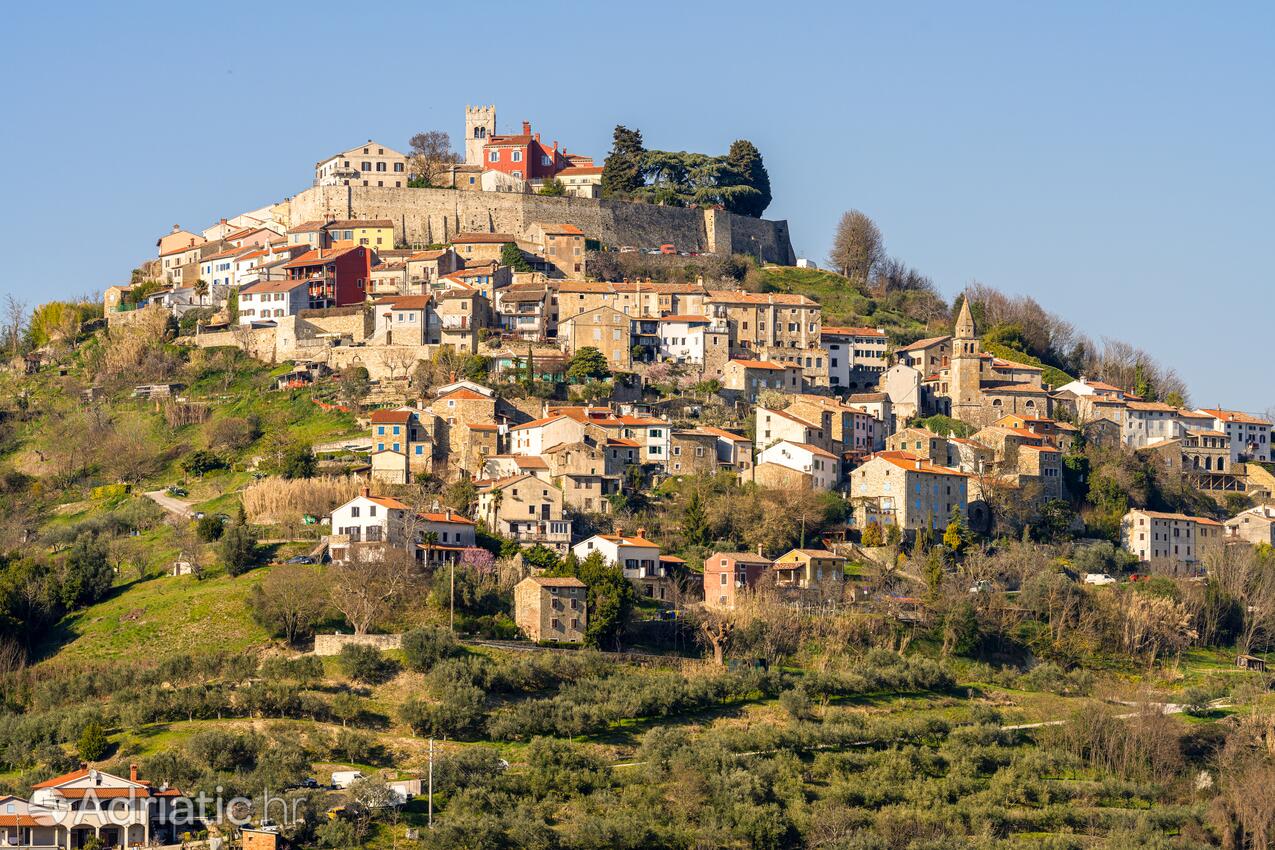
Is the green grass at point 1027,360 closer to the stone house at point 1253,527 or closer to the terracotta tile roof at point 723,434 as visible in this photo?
the stone house at point 1253,527

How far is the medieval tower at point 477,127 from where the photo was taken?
111938mm

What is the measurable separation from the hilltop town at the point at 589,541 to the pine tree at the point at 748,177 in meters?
2.05

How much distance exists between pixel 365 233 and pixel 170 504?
91.5 ft

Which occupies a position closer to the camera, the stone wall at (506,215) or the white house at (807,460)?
the white house at (807,460)

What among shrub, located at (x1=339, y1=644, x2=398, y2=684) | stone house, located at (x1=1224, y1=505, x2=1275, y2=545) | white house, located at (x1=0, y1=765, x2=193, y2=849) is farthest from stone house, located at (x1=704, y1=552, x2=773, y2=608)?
stone house, located at (x1=1224, y1=505, x2=1275, y2=545)

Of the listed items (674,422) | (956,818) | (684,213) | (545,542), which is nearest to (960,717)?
(956,818)

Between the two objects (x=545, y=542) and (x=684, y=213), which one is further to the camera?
(x=684, y=213)

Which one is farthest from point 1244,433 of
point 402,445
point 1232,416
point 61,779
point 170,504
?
point 61,779

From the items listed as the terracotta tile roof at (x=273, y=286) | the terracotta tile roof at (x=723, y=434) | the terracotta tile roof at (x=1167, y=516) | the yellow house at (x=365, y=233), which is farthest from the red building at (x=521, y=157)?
the terracotta tile roof at (x=1167, y=516)

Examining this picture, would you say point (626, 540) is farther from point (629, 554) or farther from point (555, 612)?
point (555, 612)

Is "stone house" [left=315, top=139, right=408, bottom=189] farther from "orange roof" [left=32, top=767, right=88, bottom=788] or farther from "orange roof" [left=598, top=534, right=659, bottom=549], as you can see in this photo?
"orange roof" [left=32, top=767, right=88, bottom=788]

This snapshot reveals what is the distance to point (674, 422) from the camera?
81.2 metres

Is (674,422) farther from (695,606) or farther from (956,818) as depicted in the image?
(956,818)

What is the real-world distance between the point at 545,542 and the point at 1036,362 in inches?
1406
